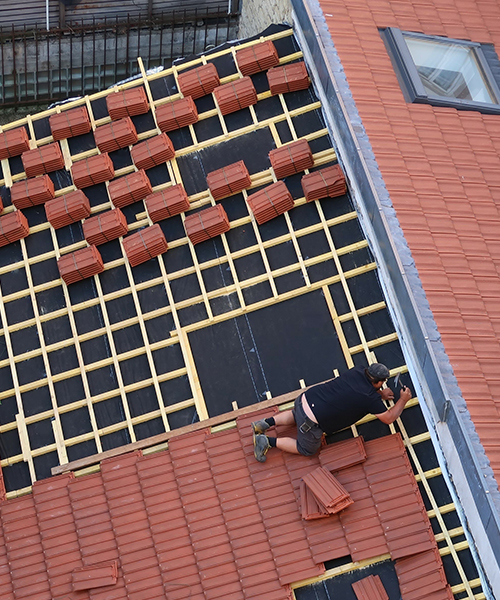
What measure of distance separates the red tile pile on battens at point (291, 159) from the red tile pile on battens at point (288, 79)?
3.62 ft

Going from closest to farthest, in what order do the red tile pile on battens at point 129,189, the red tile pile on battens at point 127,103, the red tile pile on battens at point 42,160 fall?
the red tile pile on battens at point 129,189 → the red tile pile on battens at point 42,160 → the red tile pile on battens at point 127,103

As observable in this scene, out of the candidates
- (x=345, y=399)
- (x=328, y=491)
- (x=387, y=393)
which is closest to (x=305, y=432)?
(x=345, y=399)

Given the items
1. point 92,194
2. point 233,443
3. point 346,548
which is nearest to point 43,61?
point 92,194

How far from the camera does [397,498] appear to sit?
10328mm

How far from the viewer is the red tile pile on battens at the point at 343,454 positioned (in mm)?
10523

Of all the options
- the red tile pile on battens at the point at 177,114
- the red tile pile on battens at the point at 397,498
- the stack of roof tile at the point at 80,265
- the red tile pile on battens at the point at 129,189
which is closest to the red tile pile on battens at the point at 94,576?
the red tile pile on battens at the point at 397,498

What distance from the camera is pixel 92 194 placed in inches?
524

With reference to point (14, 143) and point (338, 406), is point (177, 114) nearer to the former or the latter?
point (14, 143)

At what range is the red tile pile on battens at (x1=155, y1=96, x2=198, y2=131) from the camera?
43.5 feet

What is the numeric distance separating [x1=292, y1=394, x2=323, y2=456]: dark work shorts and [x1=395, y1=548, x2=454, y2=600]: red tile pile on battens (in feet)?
5.58

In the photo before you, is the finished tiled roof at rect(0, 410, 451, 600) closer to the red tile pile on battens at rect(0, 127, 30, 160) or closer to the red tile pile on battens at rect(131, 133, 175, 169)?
the red tile pile on battens at rect(131, 133, 175, 169)

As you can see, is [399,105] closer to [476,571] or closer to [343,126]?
[343,126]

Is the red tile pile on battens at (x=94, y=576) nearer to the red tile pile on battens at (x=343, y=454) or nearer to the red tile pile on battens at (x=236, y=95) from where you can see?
the red tile pile on battens at (x=343, y=454)

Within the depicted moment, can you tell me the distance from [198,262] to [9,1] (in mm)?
11239
